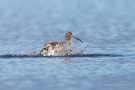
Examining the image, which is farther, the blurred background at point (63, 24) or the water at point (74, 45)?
the blurred background at point (63, 24)

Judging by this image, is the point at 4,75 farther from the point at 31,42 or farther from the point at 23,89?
the point at 31,42

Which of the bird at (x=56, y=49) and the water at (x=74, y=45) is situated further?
the bird at (x=56, y=49)

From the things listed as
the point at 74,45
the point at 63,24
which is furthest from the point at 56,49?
the point at 63,24

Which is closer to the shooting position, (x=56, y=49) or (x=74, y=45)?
(x=56, y=49)

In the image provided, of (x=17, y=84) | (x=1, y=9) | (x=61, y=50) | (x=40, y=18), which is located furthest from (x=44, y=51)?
(x=1, y=9)

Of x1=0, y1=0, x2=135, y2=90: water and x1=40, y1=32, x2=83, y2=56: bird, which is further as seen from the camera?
x1=40, y1=32, x2=83, y2=56: bird

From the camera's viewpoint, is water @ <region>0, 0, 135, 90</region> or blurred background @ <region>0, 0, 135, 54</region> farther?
blurred background @ <region>0, 0, 135, 54</region>

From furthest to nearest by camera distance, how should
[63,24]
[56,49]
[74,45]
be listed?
1. [63,24]
2. [74,45]
3. [56,49]

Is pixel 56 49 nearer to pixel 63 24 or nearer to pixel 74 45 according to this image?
pixel 74 45
